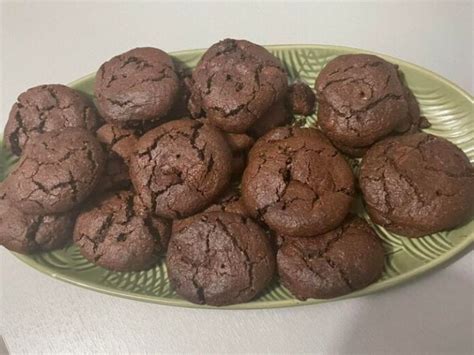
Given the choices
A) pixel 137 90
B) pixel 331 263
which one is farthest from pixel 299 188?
pixel 137 90

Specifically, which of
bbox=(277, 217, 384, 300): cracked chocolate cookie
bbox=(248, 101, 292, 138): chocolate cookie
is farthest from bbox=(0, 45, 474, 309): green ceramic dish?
bbox=(248, 101, 292, 138): chocolate cookie

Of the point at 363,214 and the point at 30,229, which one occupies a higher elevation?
the point at 30,229

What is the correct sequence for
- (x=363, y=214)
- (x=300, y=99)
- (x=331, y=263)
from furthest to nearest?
(x=300, y=99) < (x=363, y=214) < (x=331, y=263)

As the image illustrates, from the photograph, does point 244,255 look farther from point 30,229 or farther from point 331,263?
point 30,229

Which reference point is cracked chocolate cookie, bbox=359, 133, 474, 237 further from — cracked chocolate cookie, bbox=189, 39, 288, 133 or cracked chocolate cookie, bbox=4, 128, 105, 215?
cracked chocolate cookie, bbox=4, 128, 105, 215

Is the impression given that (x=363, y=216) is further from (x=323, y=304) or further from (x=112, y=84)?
(x=112, y=84)

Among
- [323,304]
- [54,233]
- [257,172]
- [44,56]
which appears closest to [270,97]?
[257,172]
